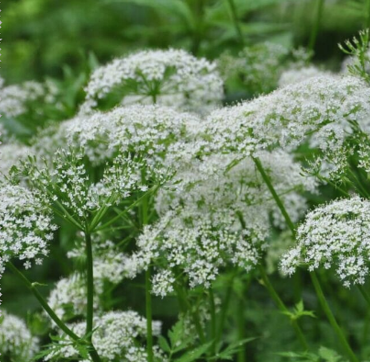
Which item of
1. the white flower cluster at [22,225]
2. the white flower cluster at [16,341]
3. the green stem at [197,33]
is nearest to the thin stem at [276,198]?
the white flower cluster at [22,225]

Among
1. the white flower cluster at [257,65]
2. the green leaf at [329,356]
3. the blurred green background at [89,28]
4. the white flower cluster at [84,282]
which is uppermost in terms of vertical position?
the blurred green background at [89,28]

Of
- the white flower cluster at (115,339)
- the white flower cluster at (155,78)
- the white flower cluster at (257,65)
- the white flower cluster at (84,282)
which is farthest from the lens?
the white flower cluster at (257,65)

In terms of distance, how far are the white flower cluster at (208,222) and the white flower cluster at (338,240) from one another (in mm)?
384

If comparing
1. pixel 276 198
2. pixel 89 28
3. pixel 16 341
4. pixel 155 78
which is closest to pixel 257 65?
pixel 155 78

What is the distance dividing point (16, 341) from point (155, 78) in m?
1.98

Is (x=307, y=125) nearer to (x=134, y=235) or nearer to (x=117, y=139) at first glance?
(x=117, y=139)

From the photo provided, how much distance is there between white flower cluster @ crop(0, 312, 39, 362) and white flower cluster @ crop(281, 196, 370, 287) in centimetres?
199

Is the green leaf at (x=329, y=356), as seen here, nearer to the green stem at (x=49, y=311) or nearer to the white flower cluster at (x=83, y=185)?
the green stem at (x=49, y=311)

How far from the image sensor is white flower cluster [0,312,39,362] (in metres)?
4.63

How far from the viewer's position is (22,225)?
11.5ft

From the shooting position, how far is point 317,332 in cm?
570

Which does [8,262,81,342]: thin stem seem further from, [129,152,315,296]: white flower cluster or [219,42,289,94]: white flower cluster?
[219,42,289,94]: white flower cluster

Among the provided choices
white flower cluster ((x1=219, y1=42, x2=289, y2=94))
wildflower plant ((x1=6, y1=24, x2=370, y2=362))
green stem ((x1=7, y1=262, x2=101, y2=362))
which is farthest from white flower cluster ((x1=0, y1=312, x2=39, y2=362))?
white flower cluster ((x1=219, y1=42, x2=289, y2=94))

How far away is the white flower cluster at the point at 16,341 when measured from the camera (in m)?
4.63
